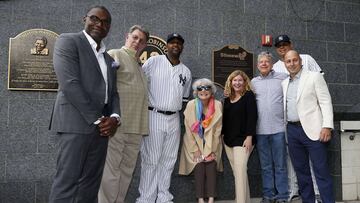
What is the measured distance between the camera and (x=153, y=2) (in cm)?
517

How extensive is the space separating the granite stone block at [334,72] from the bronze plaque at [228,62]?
1.34m

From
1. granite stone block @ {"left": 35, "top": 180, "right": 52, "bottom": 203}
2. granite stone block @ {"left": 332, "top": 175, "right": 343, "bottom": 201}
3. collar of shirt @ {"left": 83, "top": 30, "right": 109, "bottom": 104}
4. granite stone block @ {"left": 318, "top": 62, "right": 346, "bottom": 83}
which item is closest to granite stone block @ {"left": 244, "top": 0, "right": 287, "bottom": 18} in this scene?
granite stone block @ {"left": 318, "top": 62, "right": 346, "bottom": 83}

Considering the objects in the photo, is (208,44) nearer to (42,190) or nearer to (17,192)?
(42,190)

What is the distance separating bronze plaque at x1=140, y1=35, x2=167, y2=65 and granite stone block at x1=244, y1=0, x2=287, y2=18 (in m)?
1.53

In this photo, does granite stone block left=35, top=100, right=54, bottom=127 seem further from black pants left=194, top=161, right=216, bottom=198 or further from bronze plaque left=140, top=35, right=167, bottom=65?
black pants left=194, top=161, right=216, bottom=198

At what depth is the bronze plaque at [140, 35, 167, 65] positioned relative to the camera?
16.6 ft

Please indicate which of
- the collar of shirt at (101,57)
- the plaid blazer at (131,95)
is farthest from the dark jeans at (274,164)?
the collar of shirt at (101,57)

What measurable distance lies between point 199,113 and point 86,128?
183cm

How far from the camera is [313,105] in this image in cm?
392

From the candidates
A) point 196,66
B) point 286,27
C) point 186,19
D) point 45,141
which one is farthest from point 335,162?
point 45,141

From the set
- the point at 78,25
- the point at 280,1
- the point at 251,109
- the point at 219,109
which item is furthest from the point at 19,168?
the point at 280,1

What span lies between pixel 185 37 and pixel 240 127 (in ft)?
5.92

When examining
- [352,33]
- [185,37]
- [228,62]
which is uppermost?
[352,33]

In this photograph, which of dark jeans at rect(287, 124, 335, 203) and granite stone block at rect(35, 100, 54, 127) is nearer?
dark jeans at rect(287, 124, 335, 203)
